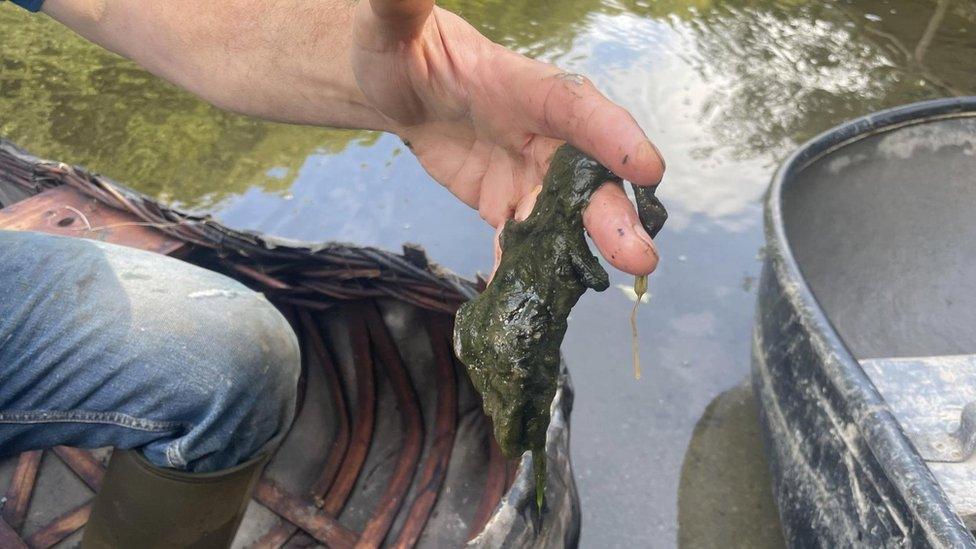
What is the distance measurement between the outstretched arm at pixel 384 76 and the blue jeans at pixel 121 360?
0.59m

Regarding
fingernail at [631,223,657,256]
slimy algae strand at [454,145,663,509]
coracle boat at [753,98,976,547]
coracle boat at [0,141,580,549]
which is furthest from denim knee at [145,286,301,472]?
coracle boat at [753,98,976,547]

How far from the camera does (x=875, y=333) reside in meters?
3.52

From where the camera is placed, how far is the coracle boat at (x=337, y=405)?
277 cm

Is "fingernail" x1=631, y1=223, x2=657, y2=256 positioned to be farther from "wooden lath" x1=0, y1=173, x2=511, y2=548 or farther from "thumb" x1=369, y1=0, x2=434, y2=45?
"wooden lath" x1=0, y1=173, x2=511, y2=548

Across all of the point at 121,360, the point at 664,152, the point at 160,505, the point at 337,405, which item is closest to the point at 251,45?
the point at 121,360

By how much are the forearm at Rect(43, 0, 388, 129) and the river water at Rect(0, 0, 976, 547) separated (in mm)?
2067

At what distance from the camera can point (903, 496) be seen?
191cm

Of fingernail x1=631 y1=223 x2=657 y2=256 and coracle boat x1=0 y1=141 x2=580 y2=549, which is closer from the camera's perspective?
fingernail x1=631 y1=223 x2=657 y2=256

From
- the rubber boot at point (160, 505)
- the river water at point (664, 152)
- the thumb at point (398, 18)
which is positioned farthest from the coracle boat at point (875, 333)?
the rubber boot at point (160, 505)

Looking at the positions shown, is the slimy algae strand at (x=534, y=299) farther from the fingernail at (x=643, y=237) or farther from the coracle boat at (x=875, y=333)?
the coracle boat at (x=875, y=333)

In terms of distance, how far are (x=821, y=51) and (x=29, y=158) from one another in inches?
232

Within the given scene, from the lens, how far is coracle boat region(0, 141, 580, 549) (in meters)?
2.77

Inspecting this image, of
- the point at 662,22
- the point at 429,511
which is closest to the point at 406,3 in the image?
the point at 429,511

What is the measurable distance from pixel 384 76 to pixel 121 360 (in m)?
0.92
